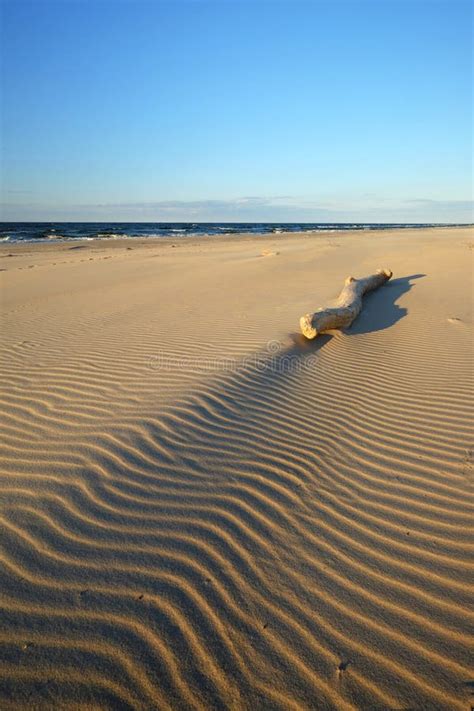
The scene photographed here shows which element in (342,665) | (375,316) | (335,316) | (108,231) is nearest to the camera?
(342,665)

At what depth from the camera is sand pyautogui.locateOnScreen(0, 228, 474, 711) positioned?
5.92 ft

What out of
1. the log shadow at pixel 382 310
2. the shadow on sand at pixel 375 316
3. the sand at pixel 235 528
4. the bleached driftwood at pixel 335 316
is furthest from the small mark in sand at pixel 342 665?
the log shadow at pixel 382 310

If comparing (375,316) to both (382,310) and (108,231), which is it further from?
(108,231)

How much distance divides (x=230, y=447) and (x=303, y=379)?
183 cm

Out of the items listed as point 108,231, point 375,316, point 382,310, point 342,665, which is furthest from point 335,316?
point 108,231

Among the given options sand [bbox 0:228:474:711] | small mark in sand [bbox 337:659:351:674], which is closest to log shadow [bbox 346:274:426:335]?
sand [bbox 0:228:474:711]

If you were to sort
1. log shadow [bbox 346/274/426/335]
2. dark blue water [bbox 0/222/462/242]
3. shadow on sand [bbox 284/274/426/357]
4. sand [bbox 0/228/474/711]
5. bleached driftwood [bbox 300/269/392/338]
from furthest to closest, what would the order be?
dark blue water [bbox 0/222/462/242]
log shadow [bbox 346/274/426/335]
bleached driftwood [bbox 300/269/392/338]
shadow on sand [bbox 284/274/426/357]
sand [bbox 0/228/474/711]

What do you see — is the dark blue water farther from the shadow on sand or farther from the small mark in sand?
the small mark in sand

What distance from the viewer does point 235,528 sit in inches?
102

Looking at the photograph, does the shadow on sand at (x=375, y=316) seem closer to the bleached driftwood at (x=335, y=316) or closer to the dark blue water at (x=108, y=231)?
the bleached driftwood at (x=335, y=316)

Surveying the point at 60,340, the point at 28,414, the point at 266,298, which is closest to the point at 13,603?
the point at 28,414

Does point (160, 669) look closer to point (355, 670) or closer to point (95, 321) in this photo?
point (355, 670)

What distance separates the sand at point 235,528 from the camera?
71.1 inches

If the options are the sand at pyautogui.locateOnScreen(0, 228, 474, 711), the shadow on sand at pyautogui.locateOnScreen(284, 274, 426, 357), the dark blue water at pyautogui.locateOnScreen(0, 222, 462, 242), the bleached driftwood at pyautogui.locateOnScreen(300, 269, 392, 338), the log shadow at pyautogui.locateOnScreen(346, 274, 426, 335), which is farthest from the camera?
the dark blue water at pyautogui.locateOnScreen(0, 222, 462, 242)
